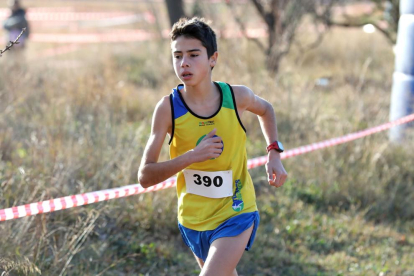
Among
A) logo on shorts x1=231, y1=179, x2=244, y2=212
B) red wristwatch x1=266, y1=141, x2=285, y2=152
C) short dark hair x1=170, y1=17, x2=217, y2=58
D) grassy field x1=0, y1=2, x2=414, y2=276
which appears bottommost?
grassy field x1=0, y1=2, x2=414, y2=276

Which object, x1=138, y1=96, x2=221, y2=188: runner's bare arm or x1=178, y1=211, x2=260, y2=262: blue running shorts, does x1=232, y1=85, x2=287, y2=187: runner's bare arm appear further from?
x1=138, y1=96, x2=221, y2=188: runner's bare arm

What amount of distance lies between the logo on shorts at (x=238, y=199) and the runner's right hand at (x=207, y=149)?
0.39 meters

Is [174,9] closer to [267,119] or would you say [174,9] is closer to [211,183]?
[267,119]

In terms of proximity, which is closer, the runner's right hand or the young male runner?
the runner's right hand

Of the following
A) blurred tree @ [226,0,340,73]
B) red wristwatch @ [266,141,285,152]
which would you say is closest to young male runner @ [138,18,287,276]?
red wristwatch @ [266,141,285,152]

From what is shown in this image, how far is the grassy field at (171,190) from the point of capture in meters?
4.23

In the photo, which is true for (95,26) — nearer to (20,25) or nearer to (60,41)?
(60,41)

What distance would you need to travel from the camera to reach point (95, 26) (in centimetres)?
2336

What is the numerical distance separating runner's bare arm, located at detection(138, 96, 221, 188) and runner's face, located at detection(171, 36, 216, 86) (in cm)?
16

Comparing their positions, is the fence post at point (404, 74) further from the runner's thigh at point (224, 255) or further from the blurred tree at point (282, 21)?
the runner's thigh at point (224, 255)

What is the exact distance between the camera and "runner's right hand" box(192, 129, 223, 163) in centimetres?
278

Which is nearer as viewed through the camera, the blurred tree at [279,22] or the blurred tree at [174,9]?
the blurred tree at [279,22]

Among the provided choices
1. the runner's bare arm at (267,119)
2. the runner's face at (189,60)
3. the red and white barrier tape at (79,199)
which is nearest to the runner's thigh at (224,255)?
the runner's bare arm at (267,119)

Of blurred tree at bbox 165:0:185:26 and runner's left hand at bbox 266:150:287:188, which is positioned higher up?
runner's left hand at bbox 266:150:287:188
